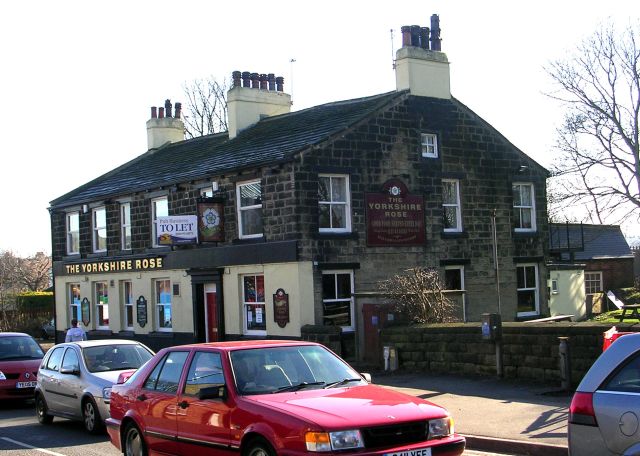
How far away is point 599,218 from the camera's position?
43.2 meters

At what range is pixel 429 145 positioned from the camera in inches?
1008

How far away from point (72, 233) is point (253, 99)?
31.2 ft

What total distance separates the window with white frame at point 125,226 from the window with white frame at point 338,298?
Answer: 9.84 m

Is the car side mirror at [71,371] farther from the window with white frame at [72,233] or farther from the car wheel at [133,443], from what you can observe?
the window with white frame at [72,233]

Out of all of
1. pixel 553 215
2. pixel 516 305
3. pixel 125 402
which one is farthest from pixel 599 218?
pixel 125 402

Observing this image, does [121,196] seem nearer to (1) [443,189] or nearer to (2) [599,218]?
(1) [443,189]

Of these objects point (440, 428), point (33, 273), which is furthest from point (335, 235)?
point (33, 273)

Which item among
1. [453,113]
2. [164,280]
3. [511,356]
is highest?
[453,113]

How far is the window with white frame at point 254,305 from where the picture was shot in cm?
2372

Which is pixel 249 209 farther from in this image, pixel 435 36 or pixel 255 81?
pixel 435 36

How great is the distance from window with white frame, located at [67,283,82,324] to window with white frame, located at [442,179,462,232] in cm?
1523

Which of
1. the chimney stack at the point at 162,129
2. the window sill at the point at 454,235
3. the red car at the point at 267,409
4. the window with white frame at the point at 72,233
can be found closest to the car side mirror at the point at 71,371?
the red car at the point at 267,409

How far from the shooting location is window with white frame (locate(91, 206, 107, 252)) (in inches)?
1226

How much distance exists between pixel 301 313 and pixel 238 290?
9.81 ft
